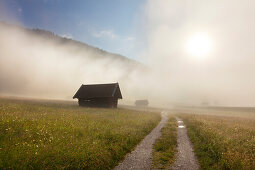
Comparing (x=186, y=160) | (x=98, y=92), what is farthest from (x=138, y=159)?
(x=98, y=92)

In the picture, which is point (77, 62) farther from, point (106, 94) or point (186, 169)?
point (186, 169)

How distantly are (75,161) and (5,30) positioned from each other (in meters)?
207

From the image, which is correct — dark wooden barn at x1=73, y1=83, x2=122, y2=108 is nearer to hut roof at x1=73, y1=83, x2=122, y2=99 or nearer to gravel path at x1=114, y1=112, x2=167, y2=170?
hut roof at x1=73, y1=83, x2=122, y2=99

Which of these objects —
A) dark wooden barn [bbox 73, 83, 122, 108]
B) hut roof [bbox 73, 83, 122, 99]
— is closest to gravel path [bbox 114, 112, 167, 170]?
dark wooden barn [bbox 73, 83, 122, 108]

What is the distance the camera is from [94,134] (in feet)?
44.8

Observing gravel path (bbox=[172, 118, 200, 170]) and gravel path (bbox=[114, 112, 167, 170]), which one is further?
gravel path (bbox=[172, 118, 200, 170])

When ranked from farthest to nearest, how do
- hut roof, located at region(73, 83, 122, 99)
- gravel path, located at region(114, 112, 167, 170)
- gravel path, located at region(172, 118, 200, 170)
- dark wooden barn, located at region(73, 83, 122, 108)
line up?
hut roof, located at region(73, 83, 122, 99) → dark wooden barn, located at region(73, 83, 122, 108) → gravel path, located at region(172, 118, 200, 170) → gravel path, located at region(114, 112, 167, 170)

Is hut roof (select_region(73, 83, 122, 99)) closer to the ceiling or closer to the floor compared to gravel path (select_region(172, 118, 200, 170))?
closer to the ceiling

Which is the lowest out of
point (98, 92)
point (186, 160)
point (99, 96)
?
point (186, 160)

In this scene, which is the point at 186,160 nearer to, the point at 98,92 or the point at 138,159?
the point at 138,159

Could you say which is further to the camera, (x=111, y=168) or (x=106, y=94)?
(x=106, y=94)

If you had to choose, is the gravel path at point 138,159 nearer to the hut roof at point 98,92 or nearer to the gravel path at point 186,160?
the gravel path at point 186,160

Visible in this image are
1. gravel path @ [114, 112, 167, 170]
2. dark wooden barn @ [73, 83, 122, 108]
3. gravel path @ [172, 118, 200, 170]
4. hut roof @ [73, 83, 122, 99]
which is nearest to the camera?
gravel path @ [114, 112, 167, 170]

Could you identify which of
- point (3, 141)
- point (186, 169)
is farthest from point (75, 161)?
point (186, 169)
